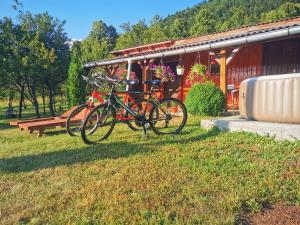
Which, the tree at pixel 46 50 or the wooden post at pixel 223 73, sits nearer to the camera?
the wooden post at pixel 223 73

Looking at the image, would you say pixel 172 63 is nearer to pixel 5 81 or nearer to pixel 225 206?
pixel 5 81

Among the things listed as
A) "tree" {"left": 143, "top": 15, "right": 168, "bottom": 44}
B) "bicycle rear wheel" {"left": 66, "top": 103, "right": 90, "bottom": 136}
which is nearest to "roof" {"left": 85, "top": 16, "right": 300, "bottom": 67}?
"bicycle rear wheel" {"left": 66, "top": 103, "right": 90, "bottom": 136}

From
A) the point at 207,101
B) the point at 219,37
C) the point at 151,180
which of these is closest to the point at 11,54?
the point at 219,37

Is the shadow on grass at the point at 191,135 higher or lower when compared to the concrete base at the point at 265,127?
lower

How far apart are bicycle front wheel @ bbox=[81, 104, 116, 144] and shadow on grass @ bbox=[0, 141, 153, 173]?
321 mm

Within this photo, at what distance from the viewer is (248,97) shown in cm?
634

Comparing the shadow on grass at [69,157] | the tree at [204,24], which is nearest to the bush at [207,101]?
the shadow on grass at [69,157]

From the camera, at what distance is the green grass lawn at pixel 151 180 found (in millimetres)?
2951

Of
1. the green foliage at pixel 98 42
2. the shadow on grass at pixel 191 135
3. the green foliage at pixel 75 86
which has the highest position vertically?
the green foliage at pixel 98 42

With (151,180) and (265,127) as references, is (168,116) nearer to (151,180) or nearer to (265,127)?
(265,127)

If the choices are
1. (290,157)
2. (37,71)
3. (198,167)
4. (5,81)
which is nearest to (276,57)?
(290,157)

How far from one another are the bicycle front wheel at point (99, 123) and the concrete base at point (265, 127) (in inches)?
87.3

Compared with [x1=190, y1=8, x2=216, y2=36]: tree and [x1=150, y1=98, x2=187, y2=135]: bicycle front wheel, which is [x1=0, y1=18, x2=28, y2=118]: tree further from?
[x1=190, y1=8, x2=216, y2=36]: tree

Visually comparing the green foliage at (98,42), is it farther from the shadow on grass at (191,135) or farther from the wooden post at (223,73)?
the shadow on grass at (191,135)
